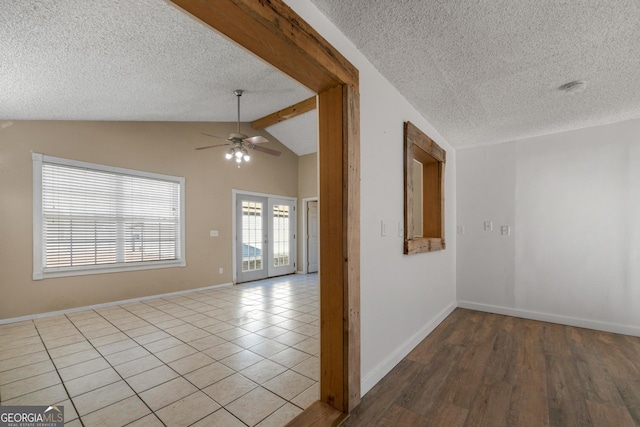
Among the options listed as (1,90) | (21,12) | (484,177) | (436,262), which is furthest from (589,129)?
(1,90)

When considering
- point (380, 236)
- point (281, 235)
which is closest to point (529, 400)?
point (380, 236)

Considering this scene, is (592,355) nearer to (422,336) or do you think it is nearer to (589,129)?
(422,336)

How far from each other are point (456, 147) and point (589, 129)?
1.45 meters

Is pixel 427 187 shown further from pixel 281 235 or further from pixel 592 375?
pixel 281 235

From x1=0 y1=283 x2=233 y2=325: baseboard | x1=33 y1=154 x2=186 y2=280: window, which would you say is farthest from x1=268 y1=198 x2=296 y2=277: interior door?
x1=33 y1=154 x2=186 y2=280: window

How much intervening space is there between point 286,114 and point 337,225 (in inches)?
170

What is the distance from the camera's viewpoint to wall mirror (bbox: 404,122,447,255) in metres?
2.56

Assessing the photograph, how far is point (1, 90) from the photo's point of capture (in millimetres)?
2529

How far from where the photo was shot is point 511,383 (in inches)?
82.7

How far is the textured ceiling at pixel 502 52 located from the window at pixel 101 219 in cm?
439

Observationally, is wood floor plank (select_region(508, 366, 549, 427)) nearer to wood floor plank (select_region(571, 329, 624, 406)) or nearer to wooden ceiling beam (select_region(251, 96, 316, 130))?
wood floor plank (select_region(571, 329, 624, 406))

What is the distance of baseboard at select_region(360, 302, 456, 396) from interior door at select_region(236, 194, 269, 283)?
419cm

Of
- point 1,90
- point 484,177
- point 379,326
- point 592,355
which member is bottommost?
point 592,355

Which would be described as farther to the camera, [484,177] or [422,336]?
[484,177]
